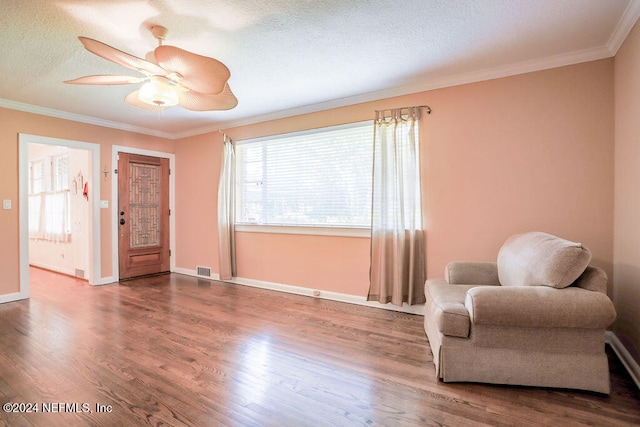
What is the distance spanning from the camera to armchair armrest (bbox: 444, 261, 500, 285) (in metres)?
2.67

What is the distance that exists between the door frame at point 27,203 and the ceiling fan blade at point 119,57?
313 cm

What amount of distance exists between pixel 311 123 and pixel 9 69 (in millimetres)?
3075

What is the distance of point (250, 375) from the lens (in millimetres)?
2107

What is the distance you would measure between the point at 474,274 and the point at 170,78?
9.60ft

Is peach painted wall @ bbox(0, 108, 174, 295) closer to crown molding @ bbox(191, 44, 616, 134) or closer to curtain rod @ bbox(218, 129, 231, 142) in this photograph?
curtain rod @ bbox(218, 129, 231, 142)

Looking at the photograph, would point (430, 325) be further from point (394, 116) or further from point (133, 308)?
point (133, 308)

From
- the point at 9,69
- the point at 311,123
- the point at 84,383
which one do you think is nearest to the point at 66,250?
the point at 9,69

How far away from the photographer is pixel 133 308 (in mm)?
3514

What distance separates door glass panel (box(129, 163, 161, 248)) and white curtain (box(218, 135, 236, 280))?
1.50 m

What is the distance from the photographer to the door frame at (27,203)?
12.8 feet

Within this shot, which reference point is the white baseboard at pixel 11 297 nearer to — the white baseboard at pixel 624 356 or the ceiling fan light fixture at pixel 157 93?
the ceiling fan light fixture at pixel 157 93

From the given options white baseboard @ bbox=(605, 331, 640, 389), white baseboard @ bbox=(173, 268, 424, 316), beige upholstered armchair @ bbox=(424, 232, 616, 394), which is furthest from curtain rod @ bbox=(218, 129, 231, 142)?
white baseboard @ bbox=(605, 331, 640, 389)

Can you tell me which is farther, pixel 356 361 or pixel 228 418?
pixel 356 361

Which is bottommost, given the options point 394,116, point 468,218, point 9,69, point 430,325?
point 430,325
